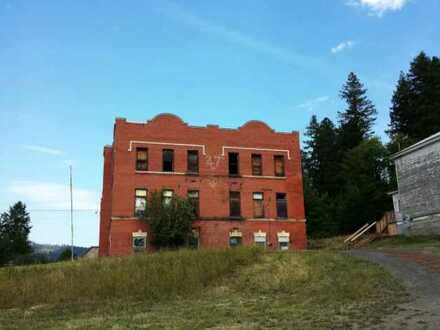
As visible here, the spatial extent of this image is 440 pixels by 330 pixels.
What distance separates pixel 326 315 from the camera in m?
14.2

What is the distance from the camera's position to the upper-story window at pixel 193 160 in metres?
42.5

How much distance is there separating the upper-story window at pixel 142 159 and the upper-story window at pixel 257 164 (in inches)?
363

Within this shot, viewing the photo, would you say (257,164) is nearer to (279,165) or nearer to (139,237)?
(279,165)

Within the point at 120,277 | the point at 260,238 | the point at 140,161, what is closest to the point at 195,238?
the point at 260,238

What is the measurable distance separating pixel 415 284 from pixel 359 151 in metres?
56.5

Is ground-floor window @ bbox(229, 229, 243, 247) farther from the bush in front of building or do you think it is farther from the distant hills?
the distant hills

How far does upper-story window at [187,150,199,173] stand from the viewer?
4253cm

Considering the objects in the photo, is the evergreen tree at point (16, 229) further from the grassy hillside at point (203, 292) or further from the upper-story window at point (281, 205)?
the grassy hillside at point (203, 292)

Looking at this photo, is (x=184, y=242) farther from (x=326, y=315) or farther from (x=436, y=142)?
(x=326, y=315)

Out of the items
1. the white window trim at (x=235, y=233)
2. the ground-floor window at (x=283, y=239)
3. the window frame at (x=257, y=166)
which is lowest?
the ground-floor window at (x=283, y=239)

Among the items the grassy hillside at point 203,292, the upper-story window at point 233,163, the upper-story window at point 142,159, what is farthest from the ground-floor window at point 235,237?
the grassy hillside at point 203,292

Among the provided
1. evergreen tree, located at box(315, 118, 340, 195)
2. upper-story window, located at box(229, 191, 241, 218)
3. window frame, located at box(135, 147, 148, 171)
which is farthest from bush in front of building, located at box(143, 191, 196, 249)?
evergreen tree, located at box(315, 118, 340, 195)

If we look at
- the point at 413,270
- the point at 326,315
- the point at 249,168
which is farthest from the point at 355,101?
the point at 326,315

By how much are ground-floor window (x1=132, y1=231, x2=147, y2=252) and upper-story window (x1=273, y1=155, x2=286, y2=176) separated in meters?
12.8
